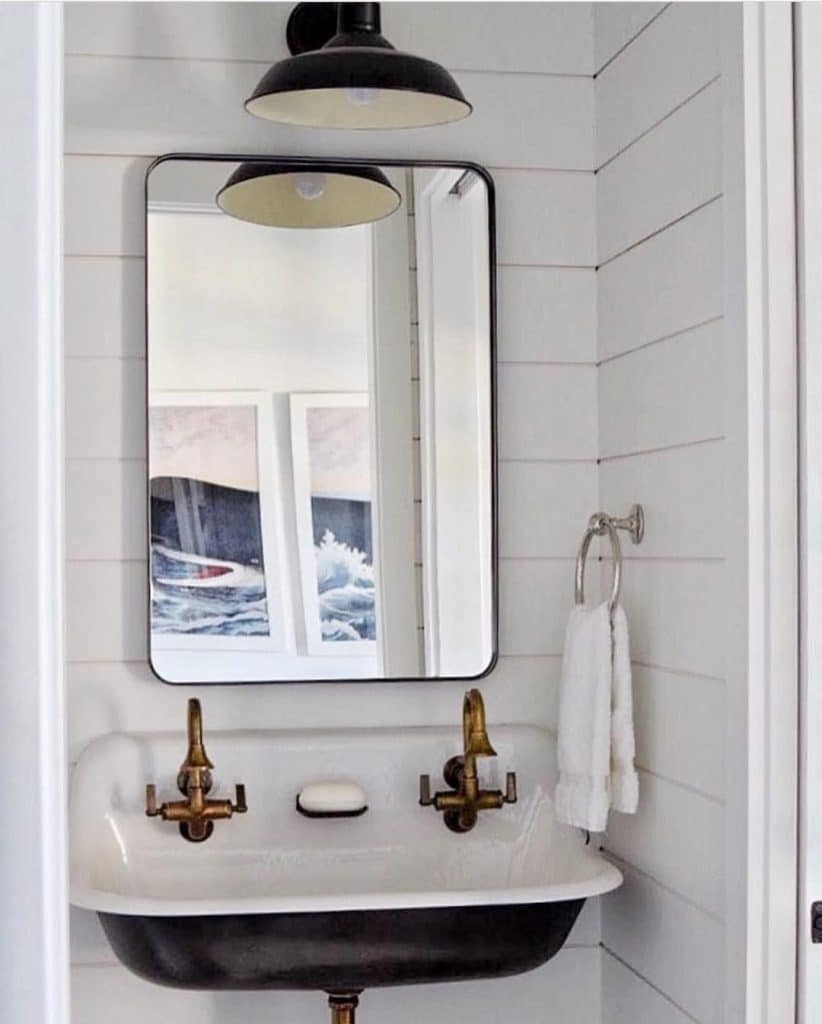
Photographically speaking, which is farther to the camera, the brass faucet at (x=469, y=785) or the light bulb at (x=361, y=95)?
the brass faucet at (x=469, y=785)

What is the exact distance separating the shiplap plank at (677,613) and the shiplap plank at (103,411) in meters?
0.81

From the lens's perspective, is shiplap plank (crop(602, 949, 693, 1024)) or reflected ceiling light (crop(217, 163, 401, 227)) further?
reflected ceiling light (crop(217, 163, 401, 227))

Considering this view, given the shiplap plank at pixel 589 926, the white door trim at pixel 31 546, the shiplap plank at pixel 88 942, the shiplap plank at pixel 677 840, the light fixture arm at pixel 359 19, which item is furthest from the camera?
the shiplap plank at pixel 589 926

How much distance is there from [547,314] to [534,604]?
19.0 inches

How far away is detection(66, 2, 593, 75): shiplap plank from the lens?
2277 millimetres

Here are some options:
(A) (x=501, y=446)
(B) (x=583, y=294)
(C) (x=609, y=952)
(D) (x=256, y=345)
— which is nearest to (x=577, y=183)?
(B) (x=583, y=294)

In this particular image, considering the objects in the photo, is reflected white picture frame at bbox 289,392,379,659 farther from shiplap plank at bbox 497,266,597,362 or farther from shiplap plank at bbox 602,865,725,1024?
shiplap plank at bbox 602,865,725,1024

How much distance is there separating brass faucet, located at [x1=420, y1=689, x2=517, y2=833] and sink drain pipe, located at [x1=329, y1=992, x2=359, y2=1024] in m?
0.31

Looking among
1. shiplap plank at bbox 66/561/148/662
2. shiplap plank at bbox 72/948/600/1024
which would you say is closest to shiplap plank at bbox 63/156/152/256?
shiplap plank at bbox 66/561/148/662

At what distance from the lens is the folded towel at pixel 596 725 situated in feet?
6.72

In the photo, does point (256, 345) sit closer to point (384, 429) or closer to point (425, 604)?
point (384, 429)

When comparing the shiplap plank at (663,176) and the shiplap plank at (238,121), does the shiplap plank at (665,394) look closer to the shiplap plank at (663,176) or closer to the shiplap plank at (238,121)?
the shiplap plank at (663,176)

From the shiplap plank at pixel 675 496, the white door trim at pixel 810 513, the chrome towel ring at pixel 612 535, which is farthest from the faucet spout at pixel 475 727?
the white door trim at pixel 810 513

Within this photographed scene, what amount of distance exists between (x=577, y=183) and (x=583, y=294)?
0.61 feet
